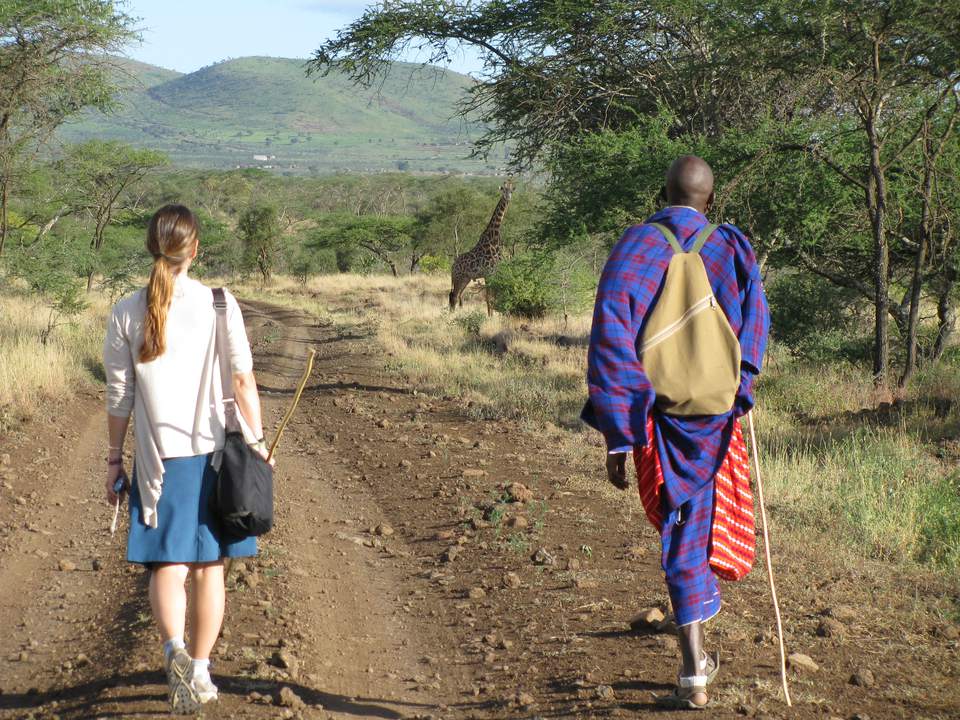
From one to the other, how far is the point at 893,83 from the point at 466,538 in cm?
624

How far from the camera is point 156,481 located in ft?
10.9

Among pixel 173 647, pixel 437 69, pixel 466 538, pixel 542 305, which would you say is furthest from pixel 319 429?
pixel 542 305

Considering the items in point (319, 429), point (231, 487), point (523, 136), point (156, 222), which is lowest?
point (319, 429)

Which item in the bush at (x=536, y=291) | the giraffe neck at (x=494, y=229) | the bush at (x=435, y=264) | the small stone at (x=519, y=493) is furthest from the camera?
the bush at (x=435, y=264)

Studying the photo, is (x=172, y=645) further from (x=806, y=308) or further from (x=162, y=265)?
(x=806, y=308)

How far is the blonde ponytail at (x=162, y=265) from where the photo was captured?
332 cm

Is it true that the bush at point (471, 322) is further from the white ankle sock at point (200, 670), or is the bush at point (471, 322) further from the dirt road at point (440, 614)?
the white ankle sock at point (200, 670)

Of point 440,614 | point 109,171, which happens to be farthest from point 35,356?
point 109,171

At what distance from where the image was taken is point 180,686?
3373 millimetres

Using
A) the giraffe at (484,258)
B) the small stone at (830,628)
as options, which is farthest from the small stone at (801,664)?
the giraffe at (484,258)

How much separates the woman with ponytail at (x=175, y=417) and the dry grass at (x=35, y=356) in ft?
18.0

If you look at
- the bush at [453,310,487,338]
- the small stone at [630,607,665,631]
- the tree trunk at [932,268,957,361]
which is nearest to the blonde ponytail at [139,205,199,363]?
the small stone at [630,607,665,631]

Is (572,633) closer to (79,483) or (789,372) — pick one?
(79,483)

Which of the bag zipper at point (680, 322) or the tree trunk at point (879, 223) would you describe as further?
the tree trunk at point (879, 223)
